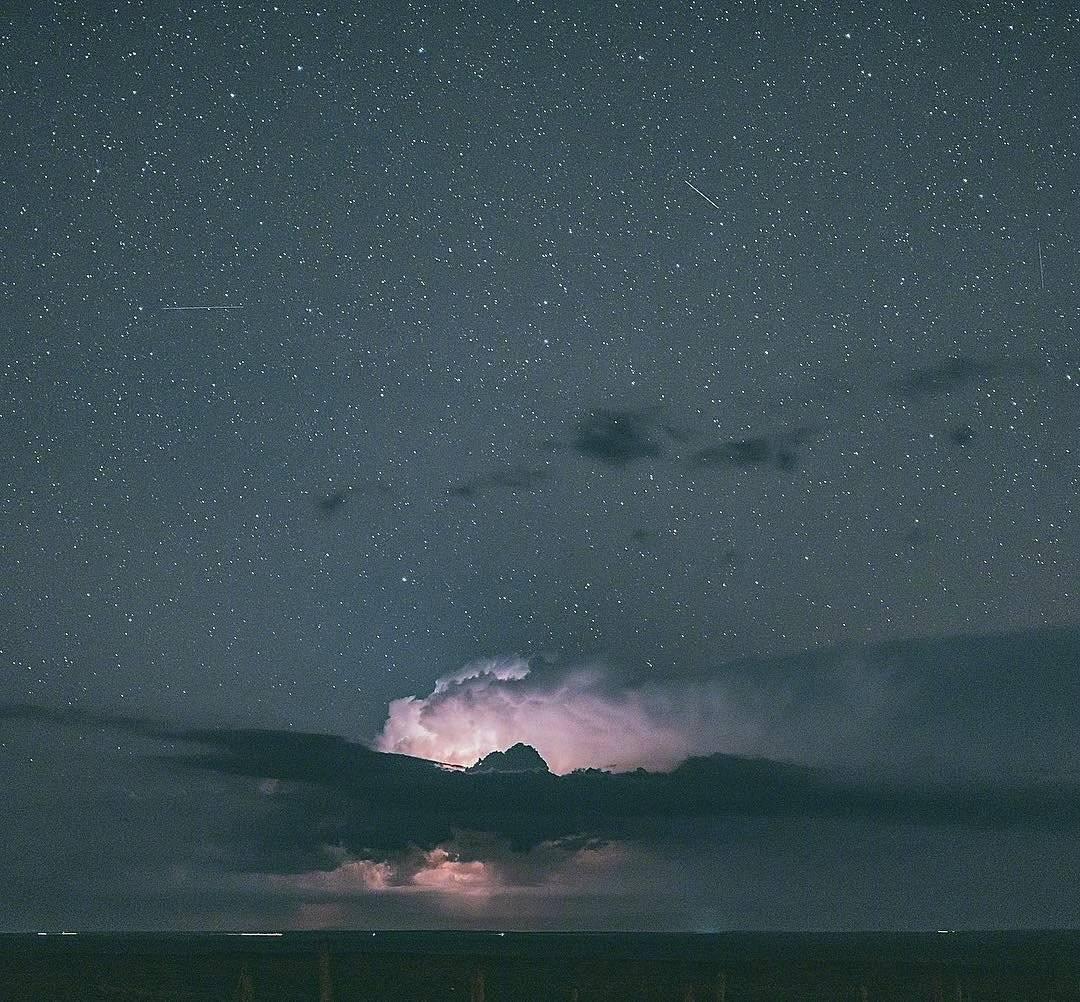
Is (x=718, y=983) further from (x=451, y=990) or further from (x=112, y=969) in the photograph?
(x=112, y=969)

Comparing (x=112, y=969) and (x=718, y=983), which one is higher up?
(x=718, y=983)

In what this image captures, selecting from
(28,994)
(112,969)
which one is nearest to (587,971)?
(112,969)

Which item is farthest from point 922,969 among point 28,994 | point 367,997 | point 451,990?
point 28,994

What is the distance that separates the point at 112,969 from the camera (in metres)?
103

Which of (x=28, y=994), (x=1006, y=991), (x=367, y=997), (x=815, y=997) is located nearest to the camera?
(x=28, y=994)

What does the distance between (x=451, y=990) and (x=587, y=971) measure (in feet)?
135

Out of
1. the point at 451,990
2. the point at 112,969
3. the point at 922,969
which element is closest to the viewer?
the point at 451,990

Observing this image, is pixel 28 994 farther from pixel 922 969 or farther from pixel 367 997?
pixel 922 969

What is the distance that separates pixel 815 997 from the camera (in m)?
58.0

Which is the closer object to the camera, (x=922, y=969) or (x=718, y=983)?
(x=718, y=983)

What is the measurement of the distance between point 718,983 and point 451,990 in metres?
50.2

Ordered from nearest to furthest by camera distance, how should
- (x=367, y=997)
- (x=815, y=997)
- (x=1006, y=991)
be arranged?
(x=1006, y=991), (x=815, y=997), (x=367, y=997)

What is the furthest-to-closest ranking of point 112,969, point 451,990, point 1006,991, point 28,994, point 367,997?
point 112,969 < point 451,990 < point 367,997 < point 1006,991 < point 28,994

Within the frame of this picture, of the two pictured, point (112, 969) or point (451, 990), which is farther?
point (112, 969)
